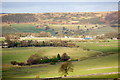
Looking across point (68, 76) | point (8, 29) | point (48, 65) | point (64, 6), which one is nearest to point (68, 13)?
point (64, 6)

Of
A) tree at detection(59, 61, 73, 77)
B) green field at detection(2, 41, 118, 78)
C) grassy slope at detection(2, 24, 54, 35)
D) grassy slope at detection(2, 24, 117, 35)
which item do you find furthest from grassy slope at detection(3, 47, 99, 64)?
grassy slope at detection(2, 24, 54, 35)

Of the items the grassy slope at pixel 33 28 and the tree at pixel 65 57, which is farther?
the grassy slope at pixel 33 28

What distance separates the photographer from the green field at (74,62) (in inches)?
599

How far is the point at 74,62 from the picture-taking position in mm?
17016

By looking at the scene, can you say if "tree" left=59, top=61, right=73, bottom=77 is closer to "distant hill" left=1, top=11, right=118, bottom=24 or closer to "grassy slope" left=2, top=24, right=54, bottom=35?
"grassy slope" left=2, top=24, right=54, bottom=35

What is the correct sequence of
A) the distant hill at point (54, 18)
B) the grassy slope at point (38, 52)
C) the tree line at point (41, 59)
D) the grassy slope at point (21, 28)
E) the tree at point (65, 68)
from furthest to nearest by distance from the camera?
the distant hill at point (54, 18), the grassy slope at point (21, 28), the grassy slope at point (38, 52), the tree line at point (41, 59), the tree at point (65, 68)

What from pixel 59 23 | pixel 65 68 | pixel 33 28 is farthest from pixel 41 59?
pixel 59 23

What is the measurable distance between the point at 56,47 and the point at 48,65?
3.74 m

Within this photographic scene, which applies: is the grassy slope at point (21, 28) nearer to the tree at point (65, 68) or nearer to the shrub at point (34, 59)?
the shrub at point (34, 59)

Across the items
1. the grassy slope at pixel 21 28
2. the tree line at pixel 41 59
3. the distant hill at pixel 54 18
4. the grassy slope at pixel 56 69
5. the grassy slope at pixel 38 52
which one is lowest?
the grassy slope at pixel 56 69

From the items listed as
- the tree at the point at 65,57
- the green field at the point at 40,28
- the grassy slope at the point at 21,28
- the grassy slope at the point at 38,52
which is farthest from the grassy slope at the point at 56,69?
the grassy slope at the point at 21,28

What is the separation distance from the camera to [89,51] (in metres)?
19.4

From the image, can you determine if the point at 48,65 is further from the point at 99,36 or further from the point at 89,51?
the point at 99,36

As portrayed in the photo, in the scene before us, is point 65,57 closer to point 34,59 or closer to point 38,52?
point 34,59
